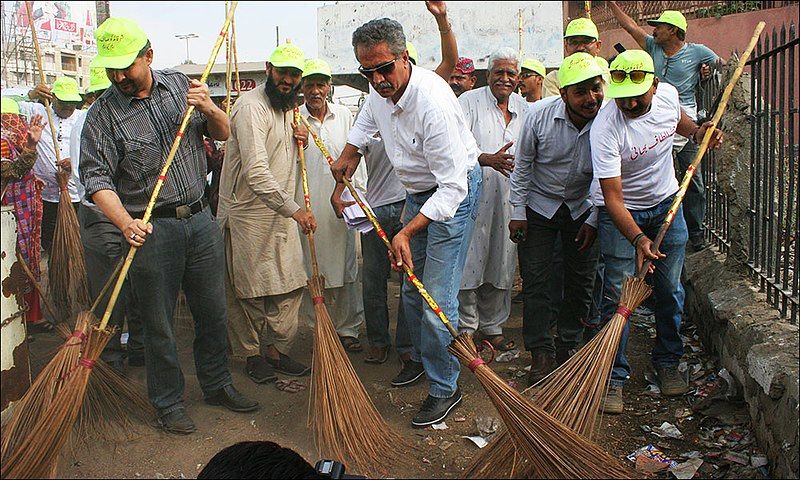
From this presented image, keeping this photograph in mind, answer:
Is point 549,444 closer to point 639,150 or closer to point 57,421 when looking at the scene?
point 639,150

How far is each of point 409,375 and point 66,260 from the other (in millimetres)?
2580

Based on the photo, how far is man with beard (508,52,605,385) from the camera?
13.8 feet

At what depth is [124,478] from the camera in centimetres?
340

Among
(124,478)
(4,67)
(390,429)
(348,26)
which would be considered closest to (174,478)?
(124,478)

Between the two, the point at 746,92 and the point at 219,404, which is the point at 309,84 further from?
the point at 746,92

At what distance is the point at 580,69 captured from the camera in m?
3.89

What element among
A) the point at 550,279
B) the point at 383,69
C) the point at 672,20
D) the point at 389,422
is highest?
the point at 672,20

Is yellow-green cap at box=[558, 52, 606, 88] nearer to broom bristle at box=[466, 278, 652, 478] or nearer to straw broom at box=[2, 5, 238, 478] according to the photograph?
broom bristle at box=[466, 278, 652, 478]

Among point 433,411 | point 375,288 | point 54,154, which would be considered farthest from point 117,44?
point 54,154

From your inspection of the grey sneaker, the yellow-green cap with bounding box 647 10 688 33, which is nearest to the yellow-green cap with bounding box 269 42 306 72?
the grey sneaker

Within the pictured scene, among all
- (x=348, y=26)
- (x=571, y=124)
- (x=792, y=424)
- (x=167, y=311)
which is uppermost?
(x=348, y=26)

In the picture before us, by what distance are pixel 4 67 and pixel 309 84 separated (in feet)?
6.41

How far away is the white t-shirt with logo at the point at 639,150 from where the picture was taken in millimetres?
3734

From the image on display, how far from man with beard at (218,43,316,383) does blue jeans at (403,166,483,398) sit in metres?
0.81
